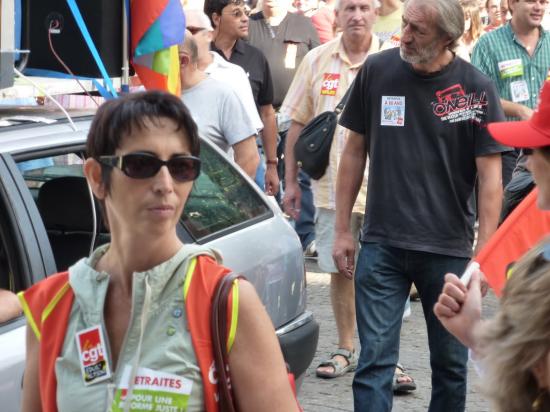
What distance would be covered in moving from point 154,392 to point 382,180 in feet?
8.60

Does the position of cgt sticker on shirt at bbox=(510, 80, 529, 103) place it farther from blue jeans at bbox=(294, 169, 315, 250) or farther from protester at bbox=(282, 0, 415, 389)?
blue jeans at bbox=(294, 169, 315, 250)

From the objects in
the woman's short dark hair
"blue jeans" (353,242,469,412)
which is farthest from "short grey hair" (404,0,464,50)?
the woman's short dark hair

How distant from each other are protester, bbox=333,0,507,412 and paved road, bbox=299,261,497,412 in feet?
2.73

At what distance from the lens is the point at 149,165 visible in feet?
8.14

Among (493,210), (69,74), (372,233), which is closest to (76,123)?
(69,74)

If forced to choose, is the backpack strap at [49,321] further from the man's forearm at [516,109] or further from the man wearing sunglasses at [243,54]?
the man wearing sunglasses at [243,54]

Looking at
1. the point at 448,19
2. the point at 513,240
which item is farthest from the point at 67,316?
the point at 448,19

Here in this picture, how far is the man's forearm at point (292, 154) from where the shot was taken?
6695mm

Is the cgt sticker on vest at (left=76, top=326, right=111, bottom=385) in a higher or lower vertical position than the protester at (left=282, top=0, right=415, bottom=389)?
A: higher

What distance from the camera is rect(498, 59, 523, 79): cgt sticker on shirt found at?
7.93 metres

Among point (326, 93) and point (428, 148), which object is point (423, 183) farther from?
point (326, 93)

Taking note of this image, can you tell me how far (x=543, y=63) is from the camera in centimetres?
800

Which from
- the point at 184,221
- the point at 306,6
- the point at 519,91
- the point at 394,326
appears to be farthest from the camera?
the point at 306,6

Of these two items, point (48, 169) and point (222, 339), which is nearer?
point (222, 339)
